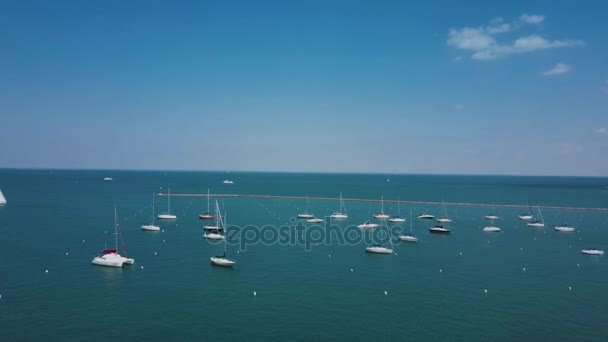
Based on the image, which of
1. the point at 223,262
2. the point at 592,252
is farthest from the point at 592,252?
the point at 223,262

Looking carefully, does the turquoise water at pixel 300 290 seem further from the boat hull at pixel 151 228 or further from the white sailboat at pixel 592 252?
the boat hull at pixel 151 228

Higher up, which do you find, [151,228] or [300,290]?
[151,228]

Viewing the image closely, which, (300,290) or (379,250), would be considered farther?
(379,250)

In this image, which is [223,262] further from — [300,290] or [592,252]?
[592,252]

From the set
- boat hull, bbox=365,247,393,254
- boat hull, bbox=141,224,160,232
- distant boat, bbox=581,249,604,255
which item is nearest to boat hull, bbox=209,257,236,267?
boat hull, bbox=365,247,393,254

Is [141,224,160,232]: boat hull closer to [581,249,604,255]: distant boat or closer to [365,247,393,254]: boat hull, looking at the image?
[365,247,393,254]: boat hull

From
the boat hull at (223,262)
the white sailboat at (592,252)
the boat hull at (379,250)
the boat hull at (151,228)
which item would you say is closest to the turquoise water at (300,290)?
the boat hull at (223,262)

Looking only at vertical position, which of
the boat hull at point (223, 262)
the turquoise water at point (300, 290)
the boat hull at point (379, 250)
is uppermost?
the boat hull at point (223, 262)

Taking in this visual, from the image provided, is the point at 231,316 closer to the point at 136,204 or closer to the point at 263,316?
the point at 263,316

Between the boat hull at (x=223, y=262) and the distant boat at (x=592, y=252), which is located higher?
the boat hull at (x=223, y=262)

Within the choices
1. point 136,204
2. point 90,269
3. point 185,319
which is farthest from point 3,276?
point 136,204

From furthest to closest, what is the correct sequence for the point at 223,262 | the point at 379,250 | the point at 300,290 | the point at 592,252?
1. the point at 592,252
2. the point at 379,250
3. the point at 223,262
4. the point at 300,290
